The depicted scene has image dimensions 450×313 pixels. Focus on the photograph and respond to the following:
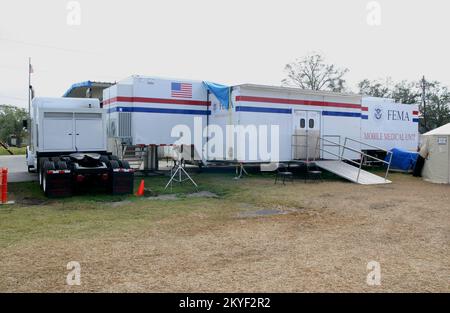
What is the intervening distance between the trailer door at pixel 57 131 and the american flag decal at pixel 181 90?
4.47 metres

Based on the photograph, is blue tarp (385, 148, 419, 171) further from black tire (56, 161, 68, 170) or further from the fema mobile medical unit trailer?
black tire (56, 161, 68, 170)

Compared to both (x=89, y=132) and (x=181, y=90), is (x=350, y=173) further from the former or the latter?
(x=89, y=132)

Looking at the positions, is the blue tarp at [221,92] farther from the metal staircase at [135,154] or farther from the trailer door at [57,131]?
the trailer door at [57,131]

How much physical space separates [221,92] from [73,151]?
5.81 metres

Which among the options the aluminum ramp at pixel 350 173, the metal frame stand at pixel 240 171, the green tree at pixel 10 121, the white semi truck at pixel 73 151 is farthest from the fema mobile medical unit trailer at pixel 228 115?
the green tree at pixel 10 121

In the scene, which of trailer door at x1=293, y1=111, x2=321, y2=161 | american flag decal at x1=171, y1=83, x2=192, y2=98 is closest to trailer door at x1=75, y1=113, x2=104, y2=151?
american flag decal at x1=171, y1=83, x2=192, y2=98

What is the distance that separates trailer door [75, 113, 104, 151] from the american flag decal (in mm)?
3705

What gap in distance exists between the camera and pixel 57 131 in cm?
1297

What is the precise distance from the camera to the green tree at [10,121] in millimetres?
63719

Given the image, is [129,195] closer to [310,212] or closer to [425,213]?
[310,212]

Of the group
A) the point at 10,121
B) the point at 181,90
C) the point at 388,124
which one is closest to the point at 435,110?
the point at 388,124

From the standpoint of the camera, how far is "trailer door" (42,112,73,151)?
504 inches
